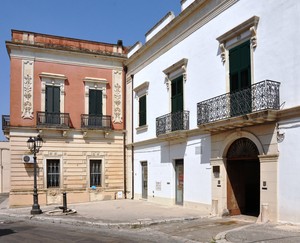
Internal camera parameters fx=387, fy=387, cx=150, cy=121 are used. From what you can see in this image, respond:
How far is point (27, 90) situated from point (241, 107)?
1283cm

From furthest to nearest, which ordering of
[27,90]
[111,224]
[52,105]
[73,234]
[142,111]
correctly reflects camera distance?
1. [52,105]
2. [142,111]
3. [27,90]
4. [111,224]
5. [73,234]

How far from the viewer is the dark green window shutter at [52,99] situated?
21.4 meters

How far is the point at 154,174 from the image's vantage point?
19.5 metres

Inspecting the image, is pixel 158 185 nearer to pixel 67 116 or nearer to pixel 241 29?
pixel 67 116

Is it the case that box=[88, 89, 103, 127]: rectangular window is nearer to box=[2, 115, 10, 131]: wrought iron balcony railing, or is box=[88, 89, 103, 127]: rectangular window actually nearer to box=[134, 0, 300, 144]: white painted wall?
box=[134, 0, 300, 144]: white painted wall

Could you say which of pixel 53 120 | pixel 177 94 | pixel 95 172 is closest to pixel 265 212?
pixel 177 94

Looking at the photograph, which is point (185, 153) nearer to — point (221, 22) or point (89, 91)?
point (221, 22)

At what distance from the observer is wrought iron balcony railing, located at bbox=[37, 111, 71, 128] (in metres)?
20.9

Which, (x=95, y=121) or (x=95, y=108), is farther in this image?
(x=95, y=108)

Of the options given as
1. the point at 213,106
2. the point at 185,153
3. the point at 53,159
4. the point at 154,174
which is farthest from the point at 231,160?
the point at 53,159

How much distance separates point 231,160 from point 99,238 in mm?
5818

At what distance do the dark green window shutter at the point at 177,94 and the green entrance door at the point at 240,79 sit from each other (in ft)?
12.3

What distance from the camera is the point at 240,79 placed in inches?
515

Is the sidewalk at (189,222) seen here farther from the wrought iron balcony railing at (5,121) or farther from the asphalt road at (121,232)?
the wrought iron balcony railing at (5,121)
